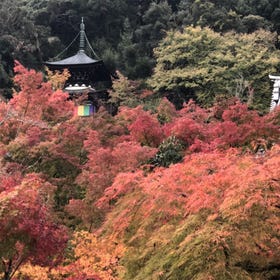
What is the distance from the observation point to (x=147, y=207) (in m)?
7.42

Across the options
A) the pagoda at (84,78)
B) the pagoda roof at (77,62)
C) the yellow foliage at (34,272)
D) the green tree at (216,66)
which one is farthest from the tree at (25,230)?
the pagoda roof at (77,62)

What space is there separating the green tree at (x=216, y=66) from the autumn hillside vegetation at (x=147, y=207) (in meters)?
10.8

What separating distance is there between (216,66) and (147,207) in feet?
62.6

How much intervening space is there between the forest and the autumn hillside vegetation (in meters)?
0.03

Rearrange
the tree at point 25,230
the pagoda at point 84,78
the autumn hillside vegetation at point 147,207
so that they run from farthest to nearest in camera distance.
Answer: the pagoda at point 84,78 < the tree at point 25,230 < the autumn hillside vegetation at point 147,207

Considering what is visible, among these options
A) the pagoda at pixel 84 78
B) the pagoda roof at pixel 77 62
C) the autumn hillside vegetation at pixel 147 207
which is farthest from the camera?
the pagoda roof at pixel 77 62

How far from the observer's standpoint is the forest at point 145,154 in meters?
5.58

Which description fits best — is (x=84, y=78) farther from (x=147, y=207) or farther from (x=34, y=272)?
(x=147, y=207)

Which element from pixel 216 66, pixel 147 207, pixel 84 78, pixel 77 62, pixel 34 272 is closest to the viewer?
pixel 147 207

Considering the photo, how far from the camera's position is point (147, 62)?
31.3 m

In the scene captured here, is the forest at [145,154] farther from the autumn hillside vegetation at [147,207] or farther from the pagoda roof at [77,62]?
the pagoda roof at [77,62]

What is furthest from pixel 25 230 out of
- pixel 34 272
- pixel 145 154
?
pixel 145 154

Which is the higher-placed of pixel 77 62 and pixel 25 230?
pixel 25 230

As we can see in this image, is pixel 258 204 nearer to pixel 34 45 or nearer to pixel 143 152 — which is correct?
pixel 143 152
